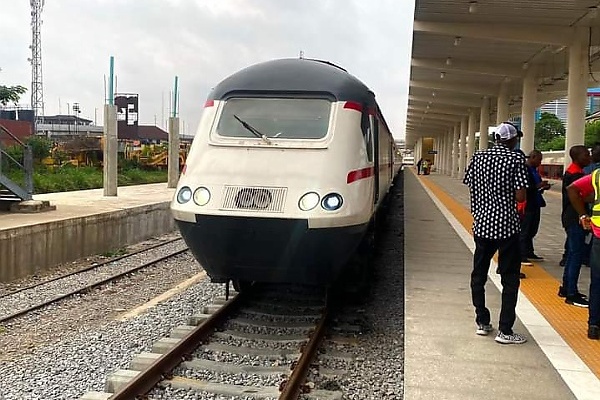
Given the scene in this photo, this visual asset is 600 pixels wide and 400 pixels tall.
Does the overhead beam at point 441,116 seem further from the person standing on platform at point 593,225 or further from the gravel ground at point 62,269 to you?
the person standing on platform at point 593,225

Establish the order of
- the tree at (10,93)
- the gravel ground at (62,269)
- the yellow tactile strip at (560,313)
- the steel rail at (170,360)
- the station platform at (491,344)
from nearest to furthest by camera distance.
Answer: the station platform at (491,344) → the steel rail at (170,360) → the yellow tactile strip at (560,313) → the gravel ground at (62,269) → the tree at (10,93)

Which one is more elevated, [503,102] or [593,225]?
[503,102]

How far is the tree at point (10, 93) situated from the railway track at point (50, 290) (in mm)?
6344

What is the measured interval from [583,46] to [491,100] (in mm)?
17131

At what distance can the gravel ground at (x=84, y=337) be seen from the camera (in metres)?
5.43

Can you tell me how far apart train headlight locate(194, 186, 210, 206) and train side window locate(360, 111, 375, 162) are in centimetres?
186

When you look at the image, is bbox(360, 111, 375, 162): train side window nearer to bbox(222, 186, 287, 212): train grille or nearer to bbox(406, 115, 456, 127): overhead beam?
bbox(222, 186, 287, 212): train grille

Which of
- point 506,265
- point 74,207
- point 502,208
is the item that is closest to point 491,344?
point 506,265

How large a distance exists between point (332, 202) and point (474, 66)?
1949cm

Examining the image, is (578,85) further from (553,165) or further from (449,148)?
(449,148)

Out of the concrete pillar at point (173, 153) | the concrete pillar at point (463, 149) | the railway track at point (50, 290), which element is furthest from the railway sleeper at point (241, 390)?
the concrete pillar at point (463, 149)

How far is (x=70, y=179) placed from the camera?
76.5 ft

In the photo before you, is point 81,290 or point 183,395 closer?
point 183,395

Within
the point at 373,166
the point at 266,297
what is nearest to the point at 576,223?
the point at 373,166
